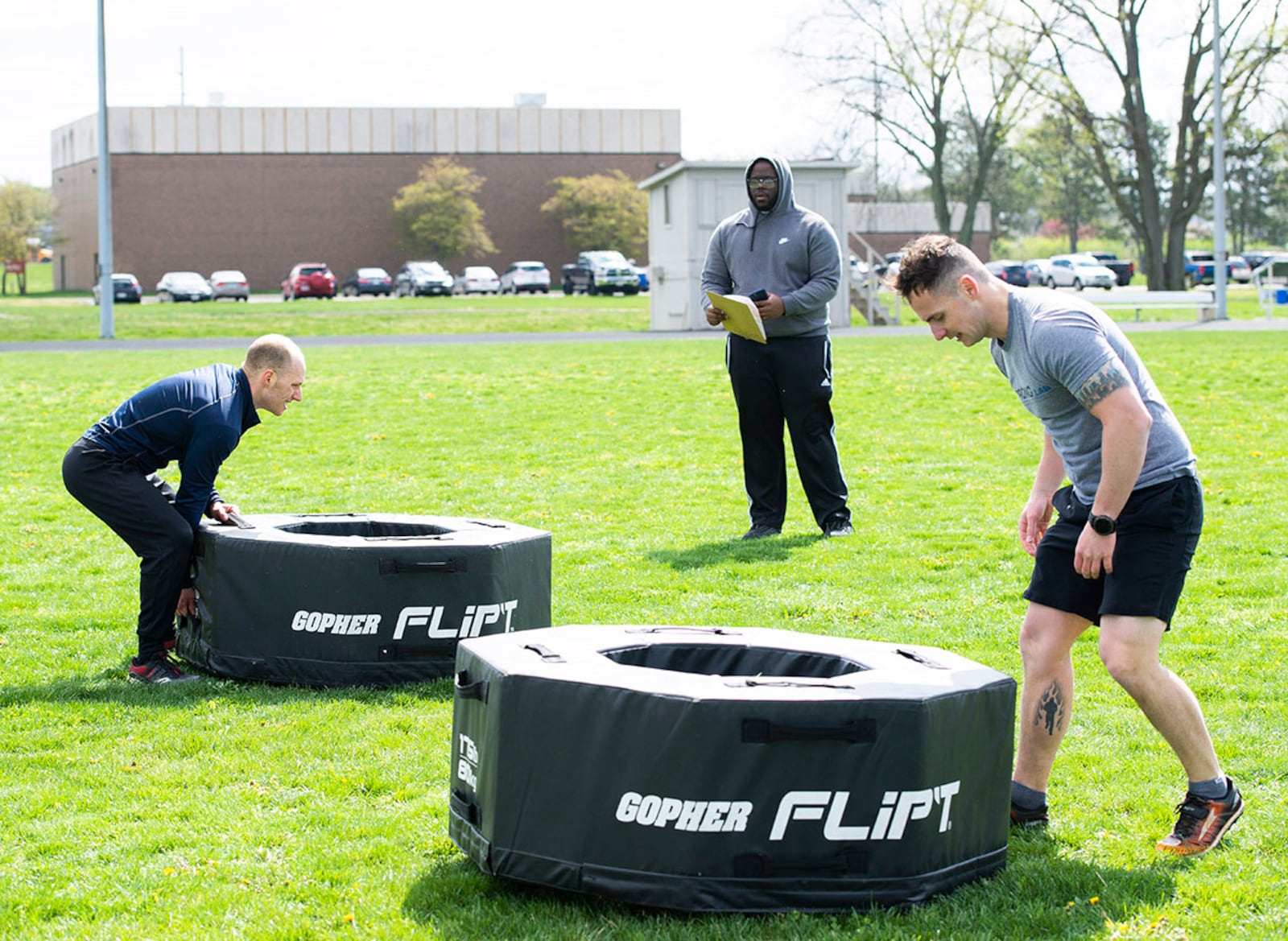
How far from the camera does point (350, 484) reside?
12.3 m

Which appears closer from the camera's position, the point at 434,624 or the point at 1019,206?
the point at 434,624

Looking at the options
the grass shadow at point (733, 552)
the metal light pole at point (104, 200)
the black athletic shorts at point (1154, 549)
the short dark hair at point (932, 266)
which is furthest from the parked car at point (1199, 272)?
the short dark hair at point (932, 266)

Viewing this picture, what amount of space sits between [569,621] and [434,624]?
128cm

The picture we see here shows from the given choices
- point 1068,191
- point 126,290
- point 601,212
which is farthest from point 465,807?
point 1068,191

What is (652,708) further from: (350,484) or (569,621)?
(350,484)

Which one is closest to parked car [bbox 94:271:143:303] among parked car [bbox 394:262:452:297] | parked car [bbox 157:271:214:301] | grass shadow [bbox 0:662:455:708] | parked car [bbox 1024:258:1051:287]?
parked car [bbox 157:271:214:301]

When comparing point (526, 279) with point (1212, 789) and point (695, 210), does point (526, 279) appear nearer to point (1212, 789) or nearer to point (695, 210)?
point (695, 210)

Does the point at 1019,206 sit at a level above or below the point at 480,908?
above

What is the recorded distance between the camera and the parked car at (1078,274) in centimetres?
6431

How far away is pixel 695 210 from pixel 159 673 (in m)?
25.3

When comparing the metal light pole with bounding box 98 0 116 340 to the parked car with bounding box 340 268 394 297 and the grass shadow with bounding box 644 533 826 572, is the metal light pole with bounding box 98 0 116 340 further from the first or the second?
the parked car with bounding box 340 268 394 297

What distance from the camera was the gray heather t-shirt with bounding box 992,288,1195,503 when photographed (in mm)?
4059

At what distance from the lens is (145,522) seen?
639 cm

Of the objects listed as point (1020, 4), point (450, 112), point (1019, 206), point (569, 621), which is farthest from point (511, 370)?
point (1019, 206)
